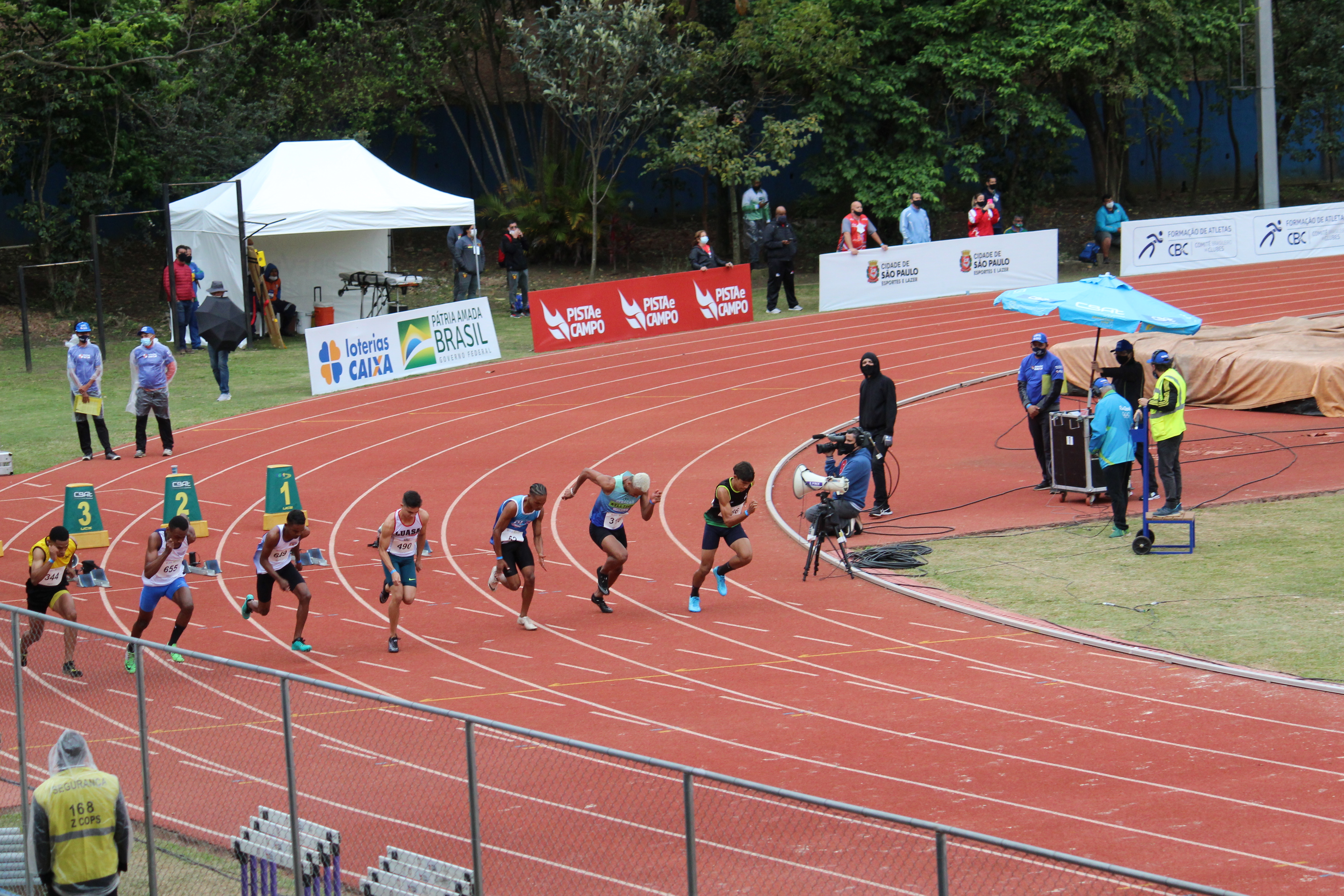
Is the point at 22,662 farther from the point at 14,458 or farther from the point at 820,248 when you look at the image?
the point at 820,248

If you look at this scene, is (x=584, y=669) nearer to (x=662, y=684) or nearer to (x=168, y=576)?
(x=662, y=684)

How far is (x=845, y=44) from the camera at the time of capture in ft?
109

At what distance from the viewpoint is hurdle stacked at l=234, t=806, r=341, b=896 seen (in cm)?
646

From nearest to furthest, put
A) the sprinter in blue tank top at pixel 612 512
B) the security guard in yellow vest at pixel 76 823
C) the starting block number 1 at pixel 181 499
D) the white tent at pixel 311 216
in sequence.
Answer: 1. the security guard in yellow vest at pixel 76 823
2. the sprinter in blue tank top at pixel 612 512
3. the starting block number 1 at pixel 181 499
4. the white tent at pixel 311 216

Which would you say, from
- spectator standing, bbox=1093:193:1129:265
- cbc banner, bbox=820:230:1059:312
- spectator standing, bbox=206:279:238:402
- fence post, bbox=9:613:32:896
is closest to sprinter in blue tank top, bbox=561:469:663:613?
fence post, bbox=9:613:32:896

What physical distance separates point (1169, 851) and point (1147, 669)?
137 inches

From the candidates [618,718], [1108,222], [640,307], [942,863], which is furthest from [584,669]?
[1108,222]

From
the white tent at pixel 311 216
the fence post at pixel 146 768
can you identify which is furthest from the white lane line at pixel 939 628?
the white tent at pixel 311 216

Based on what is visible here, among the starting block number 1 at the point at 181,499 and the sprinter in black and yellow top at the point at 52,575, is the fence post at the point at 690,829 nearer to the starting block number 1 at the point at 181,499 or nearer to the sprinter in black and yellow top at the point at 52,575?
the sprinter in black and yellow top at the point at 52,575

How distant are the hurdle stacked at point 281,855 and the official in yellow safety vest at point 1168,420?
1038cm

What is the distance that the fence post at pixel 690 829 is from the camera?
16.7ft

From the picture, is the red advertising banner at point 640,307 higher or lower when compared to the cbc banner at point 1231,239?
lower

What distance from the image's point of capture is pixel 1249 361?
20.1 metres

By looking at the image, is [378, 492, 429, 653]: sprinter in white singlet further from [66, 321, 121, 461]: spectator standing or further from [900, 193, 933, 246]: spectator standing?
[900, 193, 933, 246]: spectator standing
